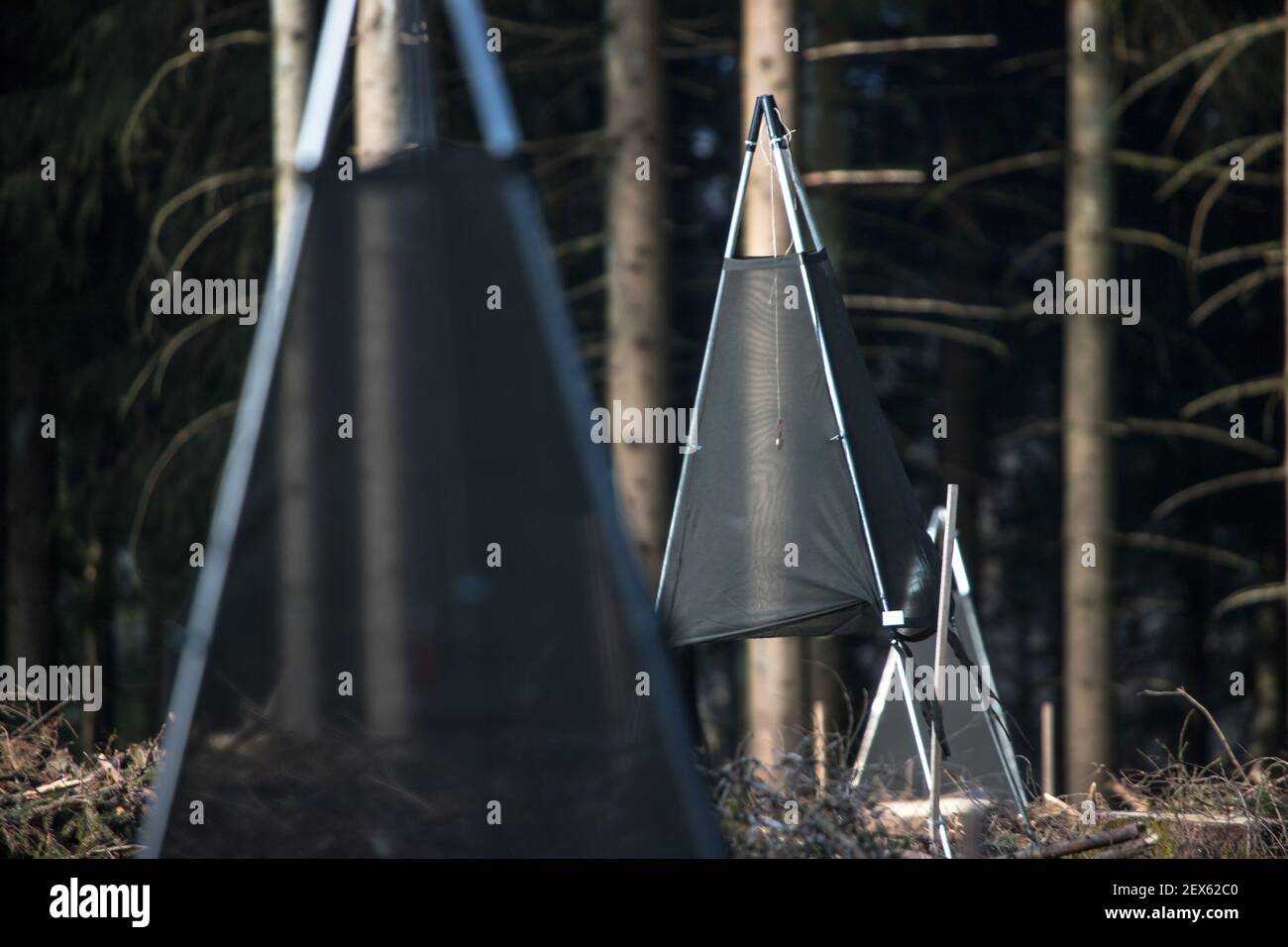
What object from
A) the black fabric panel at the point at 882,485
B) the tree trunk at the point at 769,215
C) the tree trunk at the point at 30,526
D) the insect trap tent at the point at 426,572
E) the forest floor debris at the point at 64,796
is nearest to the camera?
the insect trap tent at the point at 426,572

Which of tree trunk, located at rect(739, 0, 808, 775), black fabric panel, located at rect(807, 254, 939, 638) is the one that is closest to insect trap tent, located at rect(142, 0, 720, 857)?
black fabric panel, located at rect(807, 254, 939, 638)

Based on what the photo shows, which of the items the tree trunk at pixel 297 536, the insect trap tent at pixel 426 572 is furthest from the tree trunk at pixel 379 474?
the tree trunk at pixel 297 536

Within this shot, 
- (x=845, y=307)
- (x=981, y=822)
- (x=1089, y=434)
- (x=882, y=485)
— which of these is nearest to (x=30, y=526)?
(x=1089, y=434)

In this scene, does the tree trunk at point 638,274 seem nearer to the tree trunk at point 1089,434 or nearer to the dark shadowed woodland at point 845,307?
the dark shadowed woodland at point 845,307

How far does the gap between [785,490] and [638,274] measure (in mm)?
3156

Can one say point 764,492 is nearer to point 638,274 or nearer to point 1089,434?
point 638,274

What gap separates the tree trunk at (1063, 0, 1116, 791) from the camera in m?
10.1

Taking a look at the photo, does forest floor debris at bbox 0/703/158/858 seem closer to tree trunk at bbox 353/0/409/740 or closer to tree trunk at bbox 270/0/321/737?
tree trunk at bbox 270/0/321/737

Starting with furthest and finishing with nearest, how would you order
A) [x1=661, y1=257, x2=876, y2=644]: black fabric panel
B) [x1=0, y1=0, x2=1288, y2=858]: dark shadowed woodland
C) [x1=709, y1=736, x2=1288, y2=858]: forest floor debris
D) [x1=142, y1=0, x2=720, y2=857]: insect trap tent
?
[x1=0, y1=0, x2=1288, y2=858]: dark shadowed woodland → [x1=661, y1=257, x2=876, y2=644]: black fabric panel → [x1=709, y1=736, x2=1288, y2=858]: forest floor debris → [x1=142, y1=0, x2=720, y2=857]: insect trap tent

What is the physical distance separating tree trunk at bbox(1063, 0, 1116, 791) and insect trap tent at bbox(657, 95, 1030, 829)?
4224 mm

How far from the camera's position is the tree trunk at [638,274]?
8.85 metres

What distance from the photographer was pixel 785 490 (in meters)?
6.04
